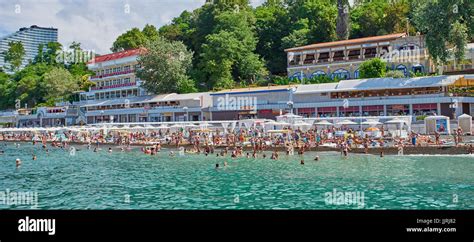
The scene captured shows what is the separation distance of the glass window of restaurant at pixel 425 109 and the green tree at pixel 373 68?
1023 cm

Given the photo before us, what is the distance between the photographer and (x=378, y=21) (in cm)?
7262

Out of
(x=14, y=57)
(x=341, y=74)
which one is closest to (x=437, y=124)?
(x=341, y=74)

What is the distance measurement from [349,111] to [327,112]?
9.56 feet

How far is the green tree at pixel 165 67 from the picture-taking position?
242 ft

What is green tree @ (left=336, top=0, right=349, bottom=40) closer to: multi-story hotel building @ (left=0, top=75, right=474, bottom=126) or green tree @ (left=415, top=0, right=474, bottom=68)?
multi-story hotel building @ (left=0, top=75, right=474, bottom=126)

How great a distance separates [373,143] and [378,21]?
4299 centimetres

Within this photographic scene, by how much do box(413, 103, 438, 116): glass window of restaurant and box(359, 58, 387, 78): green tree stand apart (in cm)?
1023

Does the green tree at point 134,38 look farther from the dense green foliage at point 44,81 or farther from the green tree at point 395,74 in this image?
the green tree at point 395,74

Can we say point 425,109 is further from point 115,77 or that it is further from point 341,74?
point 115,77

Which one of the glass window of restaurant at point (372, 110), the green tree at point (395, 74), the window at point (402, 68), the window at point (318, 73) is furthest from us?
the window at point (318, 73)

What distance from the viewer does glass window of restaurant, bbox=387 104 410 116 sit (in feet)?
162

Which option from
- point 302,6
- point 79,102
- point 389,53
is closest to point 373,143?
point 389,53

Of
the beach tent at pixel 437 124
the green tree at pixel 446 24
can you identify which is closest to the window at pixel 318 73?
the green tree at pixel 446 24
